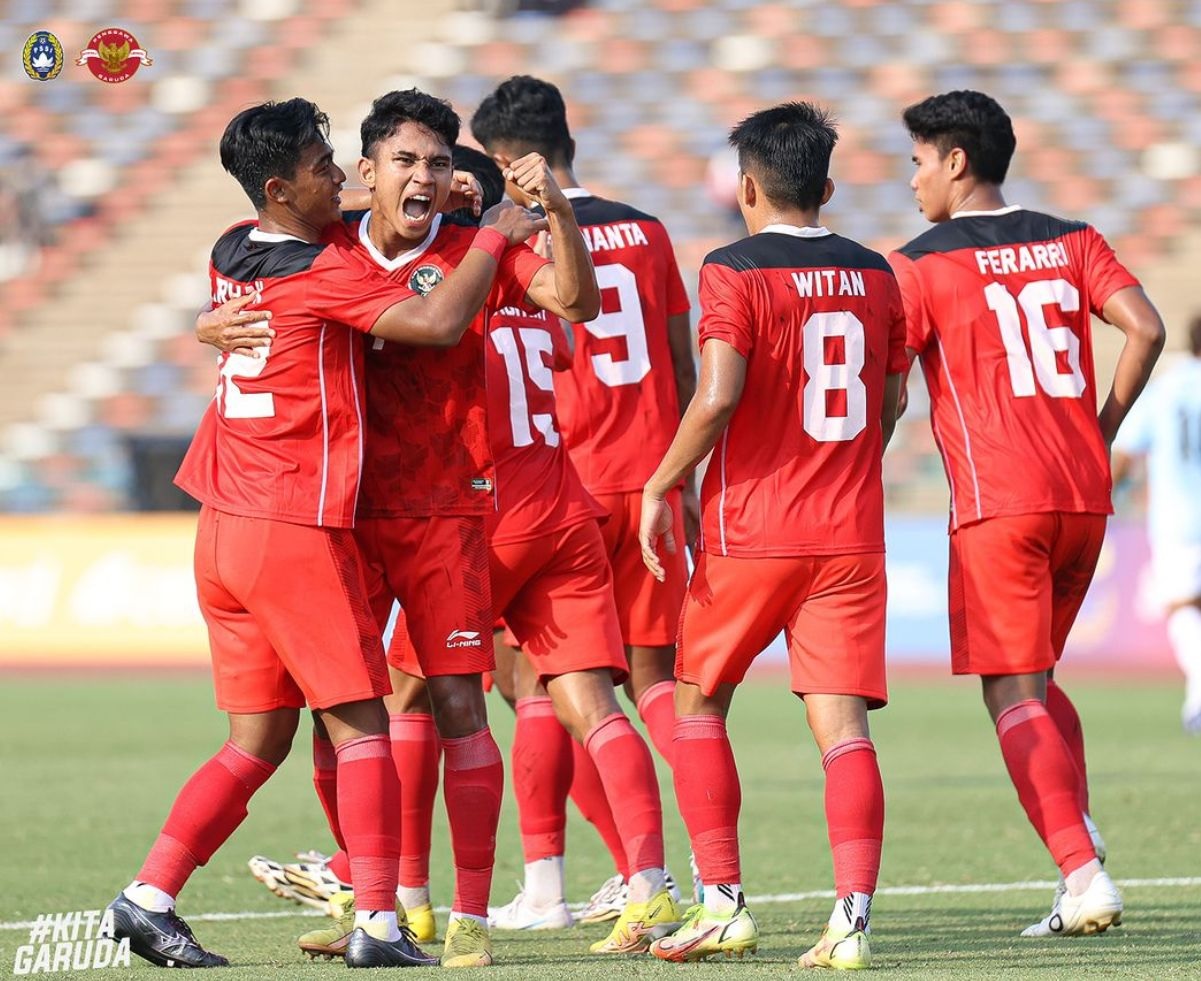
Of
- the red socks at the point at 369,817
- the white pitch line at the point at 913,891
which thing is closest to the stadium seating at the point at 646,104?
the white pitch line at the point at 913,891

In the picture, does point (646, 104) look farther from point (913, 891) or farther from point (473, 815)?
point (473, 815)

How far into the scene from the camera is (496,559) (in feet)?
18.9

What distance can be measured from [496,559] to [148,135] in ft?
60.2

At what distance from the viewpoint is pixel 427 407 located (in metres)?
5.37

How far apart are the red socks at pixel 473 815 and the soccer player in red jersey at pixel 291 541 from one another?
0.94ft

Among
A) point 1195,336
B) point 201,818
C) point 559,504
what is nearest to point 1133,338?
point 559,504

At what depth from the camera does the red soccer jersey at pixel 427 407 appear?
17.4ft

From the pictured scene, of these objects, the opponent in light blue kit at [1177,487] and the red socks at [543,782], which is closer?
the red socks at [543,782]

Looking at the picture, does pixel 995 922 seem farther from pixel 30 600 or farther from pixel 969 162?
pixel 30 600

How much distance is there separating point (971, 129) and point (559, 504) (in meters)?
1.68

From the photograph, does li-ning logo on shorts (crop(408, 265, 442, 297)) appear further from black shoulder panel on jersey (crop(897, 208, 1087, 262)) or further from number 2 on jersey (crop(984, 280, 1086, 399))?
number 2 on jersey (crop(984, 280, 1086, 399))

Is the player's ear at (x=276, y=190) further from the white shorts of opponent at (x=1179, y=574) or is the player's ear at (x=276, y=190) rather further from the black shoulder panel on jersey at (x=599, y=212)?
the white shorts of opponent at (x=1179, y=574)

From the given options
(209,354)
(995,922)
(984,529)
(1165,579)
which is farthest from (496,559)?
(209,354)

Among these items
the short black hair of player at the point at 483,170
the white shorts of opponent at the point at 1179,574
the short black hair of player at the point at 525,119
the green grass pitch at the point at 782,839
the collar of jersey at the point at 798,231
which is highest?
the short black hair of player at the point at 525,119
